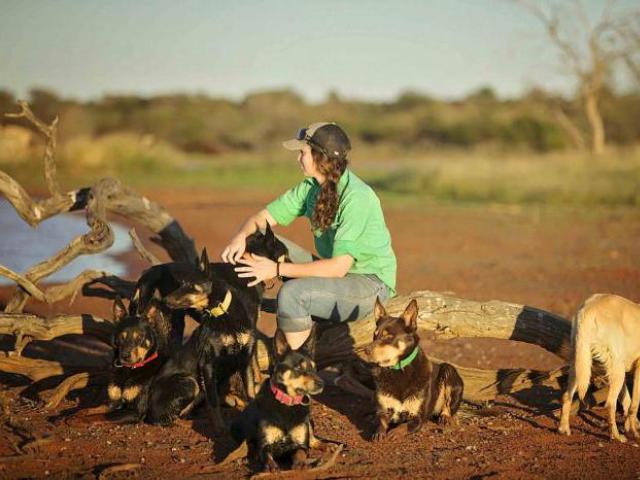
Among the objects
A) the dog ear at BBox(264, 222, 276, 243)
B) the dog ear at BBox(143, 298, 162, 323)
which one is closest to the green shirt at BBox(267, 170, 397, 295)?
the dog ear at BBox(264, 222, 276, 243)

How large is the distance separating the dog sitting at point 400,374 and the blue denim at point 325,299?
284 millimetres

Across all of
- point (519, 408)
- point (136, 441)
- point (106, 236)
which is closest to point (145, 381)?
point (136, 441)

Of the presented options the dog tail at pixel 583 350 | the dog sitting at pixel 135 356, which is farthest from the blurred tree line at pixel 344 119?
the dog sitting at pixel 135 356

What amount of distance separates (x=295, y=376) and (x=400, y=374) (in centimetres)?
101

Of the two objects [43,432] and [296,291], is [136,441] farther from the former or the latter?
[296,291]

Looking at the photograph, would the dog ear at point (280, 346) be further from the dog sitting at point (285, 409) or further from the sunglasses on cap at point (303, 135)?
the sunglasses on cap at point (303, 135)

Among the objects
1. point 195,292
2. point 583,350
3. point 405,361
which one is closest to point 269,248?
point 195,292

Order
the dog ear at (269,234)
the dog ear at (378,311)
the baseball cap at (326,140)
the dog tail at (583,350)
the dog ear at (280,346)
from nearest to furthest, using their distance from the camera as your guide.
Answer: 1. the dog ear at (280,346)
2. the dog tail at (583,350)
3. the dog ear at (378,311)
4. the baseball cap at (326,140)
5. the dog ear at (269,234)

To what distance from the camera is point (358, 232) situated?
6.16m

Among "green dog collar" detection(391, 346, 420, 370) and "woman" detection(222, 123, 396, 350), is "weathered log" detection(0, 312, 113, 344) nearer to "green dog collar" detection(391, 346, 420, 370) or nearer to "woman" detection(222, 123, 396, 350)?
"woman" detection(222, 123, 396, 350)

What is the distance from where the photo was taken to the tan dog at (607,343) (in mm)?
5719

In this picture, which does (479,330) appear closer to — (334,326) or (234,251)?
(334,326)

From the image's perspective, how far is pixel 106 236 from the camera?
7629 mm

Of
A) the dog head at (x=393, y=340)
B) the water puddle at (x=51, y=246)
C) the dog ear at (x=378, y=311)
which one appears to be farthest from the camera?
the water puddle at (x=51, y=246)
